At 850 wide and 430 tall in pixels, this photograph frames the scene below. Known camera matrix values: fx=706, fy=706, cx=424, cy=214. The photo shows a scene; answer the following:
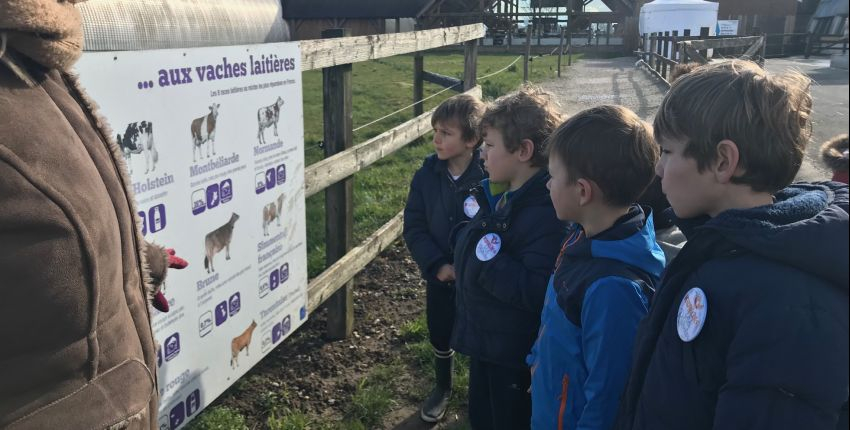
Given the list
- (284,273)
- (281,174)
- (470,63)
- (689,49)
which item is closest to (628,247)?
(281,174)

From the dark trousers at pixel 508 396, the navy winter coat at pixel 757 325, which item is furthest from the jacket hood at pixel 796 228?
the dark trousers at pixel 508 396

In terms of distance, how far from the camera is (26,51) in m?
1.25

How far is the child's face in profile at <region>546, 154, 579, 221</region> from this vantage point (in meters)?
2.11

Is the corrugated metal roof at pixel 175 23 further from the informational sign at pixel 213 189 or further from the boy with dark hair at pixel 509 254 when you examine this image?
the boy with dark hair at pixel 509 254

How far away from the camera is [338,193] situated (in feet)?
13.7

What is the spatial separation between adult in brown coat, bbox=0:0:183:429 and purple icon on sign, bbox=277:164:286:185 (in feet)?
5.89

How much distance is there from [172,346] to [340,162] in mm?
1624

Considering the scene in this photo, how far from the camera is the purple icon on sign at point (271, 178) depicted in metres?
3.13

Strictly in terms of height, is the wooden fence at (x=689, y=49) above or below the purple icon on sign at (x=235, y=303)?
above

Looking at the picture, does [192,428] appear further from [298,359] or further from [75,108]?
[75,108]

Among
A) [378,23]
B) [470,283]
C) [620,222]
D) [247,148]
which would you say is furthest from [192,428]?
[378,23]

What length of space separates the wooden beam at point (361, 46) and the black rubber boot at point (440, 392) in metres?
1.59

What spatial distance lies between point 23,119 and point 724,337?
1.33 meters

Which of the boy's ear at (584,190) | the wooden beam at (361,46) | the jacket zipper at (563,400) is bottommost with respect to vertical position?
the jacket zipper at (563,400)
